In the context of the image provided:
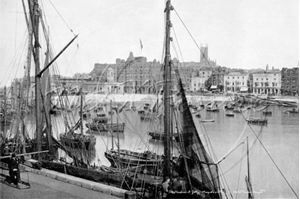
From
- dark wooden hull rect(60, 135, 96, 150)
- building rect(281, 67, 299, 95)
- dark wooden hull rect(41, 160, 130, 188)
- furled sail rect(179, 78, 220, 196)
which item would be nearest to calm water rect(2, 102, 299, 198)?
furled sail rect(179, 78, 220, 196)

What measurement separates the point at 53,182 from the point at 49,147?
348cm

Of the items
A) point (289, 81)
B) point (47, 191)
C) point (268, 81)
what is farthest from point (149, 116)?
point (47, 191)

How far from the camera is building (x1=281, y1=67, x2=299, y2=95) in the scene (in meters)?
5.13

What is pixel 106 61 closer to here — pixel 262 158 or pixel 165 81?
pixel 165 81

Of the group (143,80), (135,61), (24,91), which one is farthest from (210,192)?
(24,91)

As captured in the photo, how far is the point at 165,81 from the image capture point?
5148mm

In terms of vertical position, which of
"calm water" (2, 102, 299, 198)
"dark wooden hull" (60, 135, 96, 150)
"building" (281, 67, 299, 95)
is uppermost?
"building" (281, 67, 299, 95)

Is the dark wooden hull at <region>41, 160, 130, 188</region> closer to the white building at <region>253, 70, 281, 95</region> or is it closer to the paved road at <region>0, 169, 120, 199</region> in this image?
the paved road at <region>0, 169, 120, 199</region>

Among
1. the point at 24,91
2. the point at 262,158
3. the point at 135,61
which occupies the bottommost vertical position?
the point at 262,158

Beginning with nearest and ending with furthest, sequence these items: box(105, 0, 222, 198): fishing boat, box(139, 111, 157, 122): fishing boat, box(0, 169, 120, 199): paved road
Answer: box(0, 169, 120, 199): paved road, box(105, 0, 222, 198): fishing boat, box(139, 111, 157, 122): fishing boat

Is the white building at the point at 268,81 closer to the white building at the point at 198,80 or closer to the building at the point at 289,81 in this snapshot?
the building at the point at 289,81

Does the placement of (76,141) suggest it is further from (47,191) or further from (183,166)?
(47,191)

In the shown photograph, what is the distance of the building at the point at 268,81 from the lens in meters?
5.77

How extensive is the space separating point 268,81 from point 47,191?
4473 millimetres
